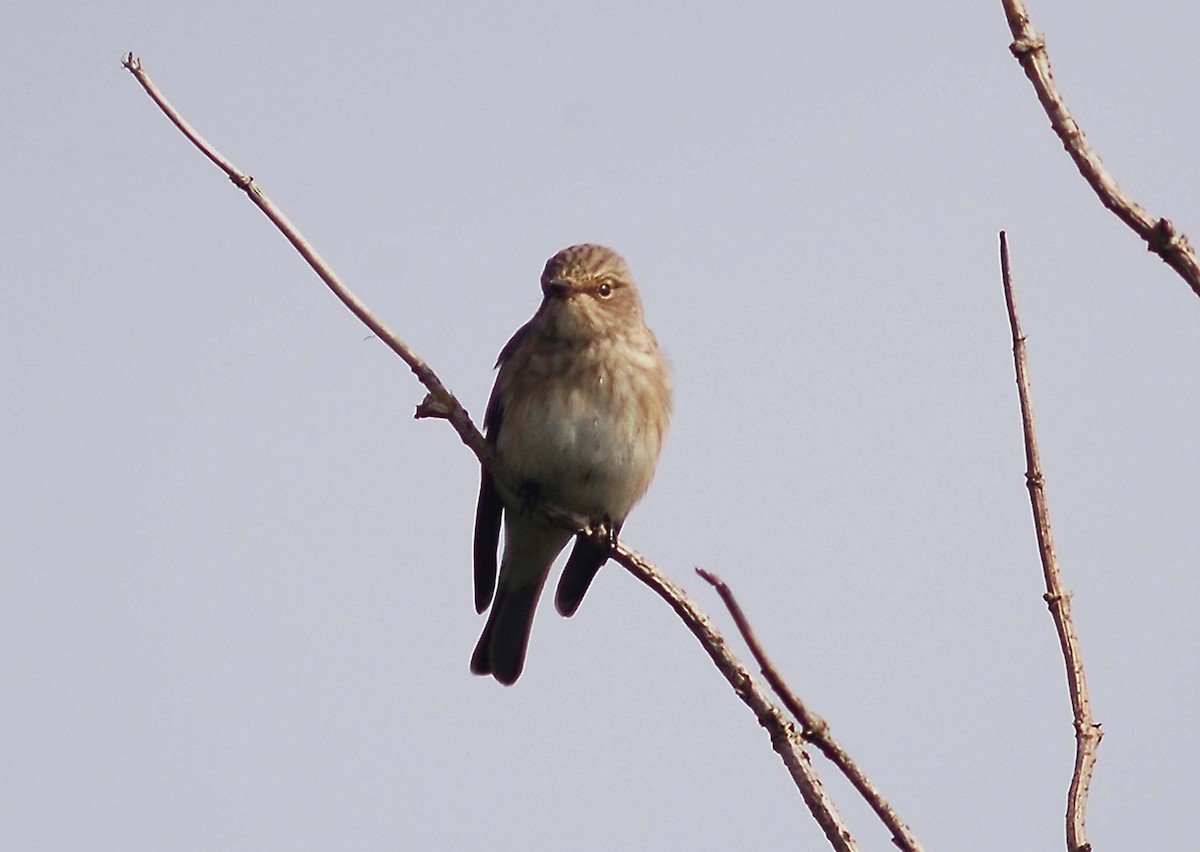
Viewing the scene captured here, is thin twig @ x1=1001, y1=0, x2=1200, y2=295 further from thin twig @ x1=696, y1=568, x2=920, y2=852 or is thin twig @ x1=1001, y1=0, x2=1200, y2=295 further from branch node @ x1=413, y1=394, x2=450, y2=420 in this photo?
branch node @ x1=413, y1=394, x2=450, y2=420

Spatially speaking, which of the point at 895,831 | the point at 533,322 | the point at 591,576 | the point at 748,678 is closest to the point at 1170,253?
the point at 895,831

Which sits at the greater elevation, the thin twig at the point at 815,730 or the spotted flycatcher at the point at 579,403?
the spotted flycatcher at the point at 579,403

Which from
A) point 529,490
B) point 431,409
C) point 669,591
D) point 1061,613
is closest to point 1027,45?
point 1061,613

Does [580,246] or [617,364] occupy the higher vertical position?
[580,246]

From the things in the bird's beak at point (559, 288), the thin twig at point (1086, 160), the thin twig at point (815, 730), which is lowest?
the thin twig at point (815, 730)

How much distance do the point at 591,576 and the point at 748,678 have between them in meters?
5.28

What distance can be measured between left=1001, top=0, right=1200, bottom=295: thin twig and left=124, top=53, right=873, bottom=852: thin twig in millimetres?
1149

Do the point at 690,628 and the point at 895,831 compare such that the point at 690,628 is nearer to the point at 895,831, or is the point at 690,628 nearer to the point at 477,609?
the point at 895,831

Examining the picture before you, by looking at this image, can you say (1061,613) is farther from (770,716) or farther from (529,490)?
(529,490)

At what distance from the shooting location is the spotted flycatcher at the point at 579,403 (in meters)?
7.30

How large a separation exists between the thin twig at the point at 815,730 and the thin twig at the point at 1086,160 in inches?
29.3

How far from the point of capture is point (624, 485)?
7.45 metres

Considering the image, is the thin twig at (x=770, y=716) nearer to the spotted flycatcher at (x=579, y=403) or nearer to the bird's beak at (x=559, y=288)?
the spotted flycatcher at (x=579, y=403)

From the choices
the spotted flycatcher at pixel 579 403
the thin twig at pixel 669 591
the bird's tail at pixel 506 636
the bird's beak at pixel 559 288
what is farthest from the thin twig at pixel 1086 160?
the bird's tail at pixel 506 636
